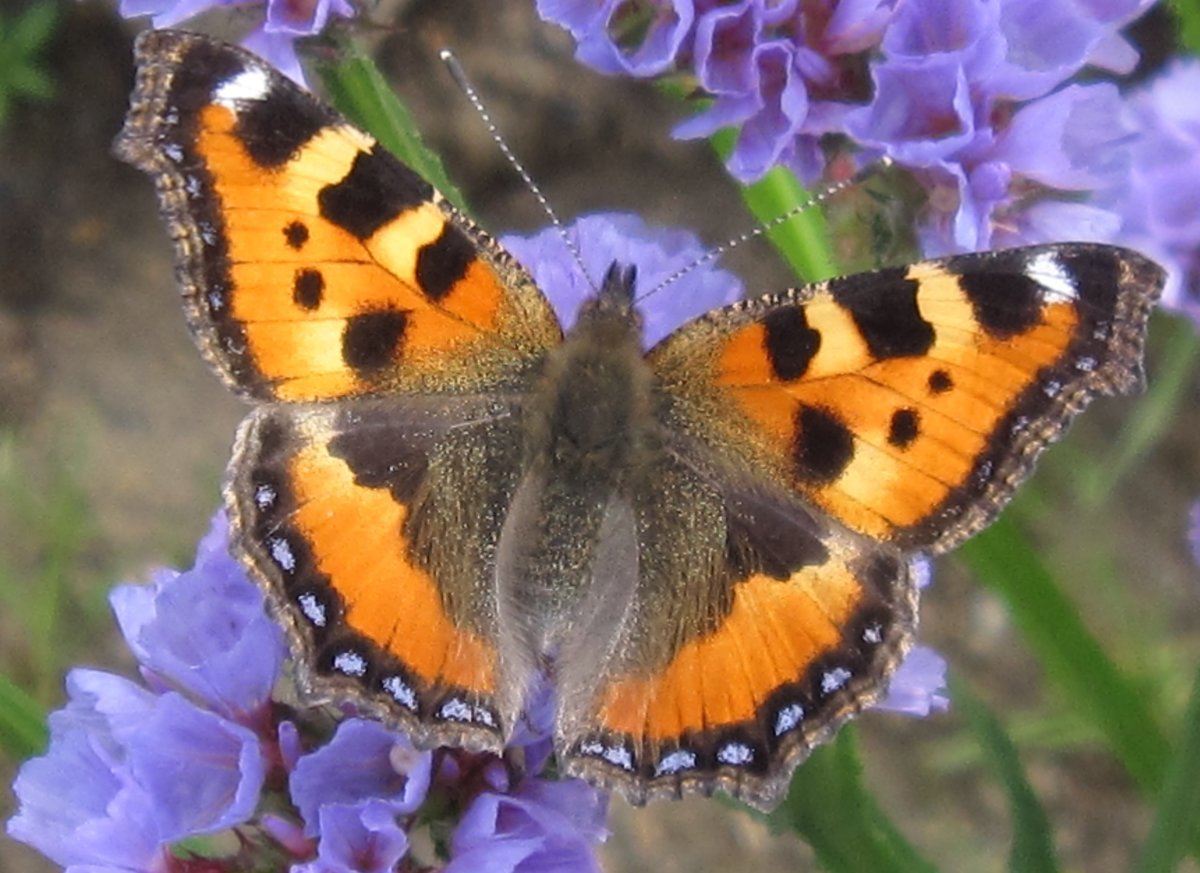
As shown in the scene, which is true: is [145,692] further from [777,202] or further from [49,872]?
[49,872]

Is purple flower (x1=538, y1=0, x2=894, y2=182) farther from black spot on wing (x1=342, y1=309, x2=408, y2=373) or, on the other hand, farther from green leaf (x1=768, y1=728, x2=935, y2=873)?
green leaf (x1=768, y1=728, x2=935, y2=873)

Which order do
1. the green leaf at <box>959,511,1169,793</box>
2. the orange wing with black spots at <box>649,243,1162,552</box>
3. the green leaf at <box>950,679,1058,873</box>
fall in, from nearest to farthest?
the orange wing with black spots at <box>649,243,1162,552</box>
the green leaf at <box>950,679,1058,873</box>
the green leaf at <box>959,511,1169,793</box>

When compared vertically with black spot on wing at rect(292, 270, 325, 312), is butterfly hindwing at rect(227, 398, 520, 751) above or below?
below

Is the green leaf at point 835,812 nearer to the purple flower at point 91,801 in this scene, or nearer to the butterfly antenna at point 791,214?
the butterfly antenna at point 791,214

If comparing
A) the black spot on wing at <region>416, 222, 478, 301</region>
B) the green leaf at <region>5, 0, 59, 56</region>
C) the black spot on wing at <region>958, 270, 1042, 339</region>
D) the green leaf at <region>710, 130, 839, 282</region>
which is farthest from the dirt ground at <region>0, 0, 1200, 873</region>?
the black spot on wing at <region>958, 270, 1042, 339</region>

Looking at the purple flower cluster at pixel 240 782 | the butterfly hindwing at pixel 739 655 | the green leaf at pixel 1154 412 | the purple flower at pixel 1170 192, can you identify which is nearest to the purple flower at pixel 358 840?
the purple flower cluster at pixel 240 782
